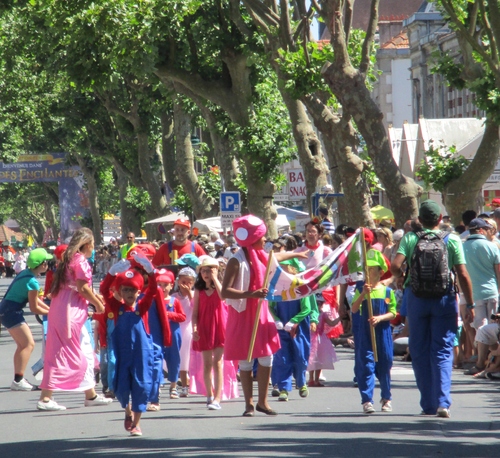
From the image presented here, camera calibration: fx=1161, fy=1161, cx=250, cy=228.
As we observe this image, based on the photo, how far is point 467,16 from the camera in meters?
19.5

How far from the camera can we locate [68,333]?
11.0m

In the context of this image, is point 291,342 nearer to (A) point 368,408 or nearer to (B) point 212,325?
(B) point 212,325

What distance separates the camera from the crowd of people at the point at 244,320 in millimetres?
9188

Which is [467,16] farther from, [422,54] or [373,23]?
[422,54]

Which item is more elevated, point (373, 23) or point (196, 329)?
point (373, 23)

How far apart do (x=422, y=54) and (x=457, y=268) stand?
5491 cm

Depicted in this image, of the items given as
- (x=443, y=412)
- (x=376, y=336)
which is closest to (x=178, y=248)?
(x=376, y=336)

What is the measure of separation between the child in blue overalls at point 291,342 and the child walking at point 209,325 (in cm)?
68

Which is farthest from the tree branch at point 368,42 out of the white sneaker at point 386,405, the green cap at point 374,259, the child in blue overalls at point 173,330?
the white sneaker at point 386,405

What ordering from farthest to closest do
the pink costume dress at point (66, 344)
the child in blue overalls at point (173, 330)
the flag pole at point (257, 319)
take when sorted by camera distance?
the child in blue overalls at point (173, 330) → the pink costume dress at point (66, 344) → the flag pole at point (257, 319)

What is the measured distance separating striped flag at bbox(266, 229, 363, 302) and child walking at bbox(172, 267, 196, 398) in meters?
1.96

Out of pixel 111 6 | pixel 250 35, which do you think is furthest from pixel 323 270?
pixel 250 35

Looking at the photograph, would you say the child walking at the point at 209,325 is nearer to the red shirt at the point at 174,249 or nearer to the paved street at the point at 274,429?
the paved street at the point at 274,429

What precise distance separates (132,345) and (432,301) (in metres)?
2.45
